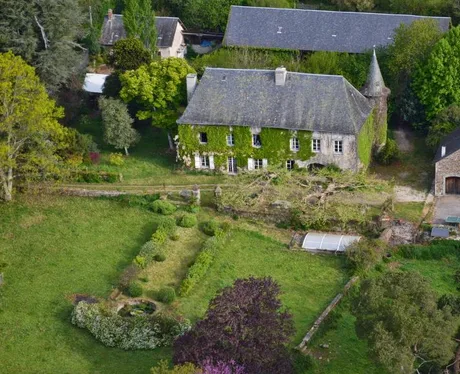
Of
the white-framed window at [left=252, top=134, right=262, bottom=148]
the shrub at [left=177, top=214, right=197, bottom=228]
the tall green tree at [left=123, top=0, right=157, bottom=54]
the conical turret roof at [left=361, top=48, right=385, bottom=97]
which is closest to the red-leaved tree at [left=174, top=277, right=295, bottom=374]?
the shrub at [left=177, top=214, right=197, bottom=228]

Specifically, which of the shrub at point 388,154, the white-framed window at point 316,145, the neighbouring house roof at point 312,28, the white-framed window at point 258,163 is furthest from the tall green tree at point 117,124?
the shrub at point 388,154

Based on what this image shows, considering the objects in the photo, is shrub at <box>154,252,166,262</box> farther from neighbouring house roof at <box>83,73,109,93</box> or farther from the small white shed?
neighbouring house roof at <box>83,73,109,93</box>

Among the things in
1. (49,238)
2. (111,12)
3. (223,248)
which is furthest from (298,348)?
(111,12)

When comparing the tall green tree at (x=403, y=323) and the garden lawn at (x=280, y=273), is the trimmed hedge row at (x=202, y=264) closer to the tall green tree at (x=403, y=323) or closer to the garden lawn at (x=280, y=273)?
the garden lawn at (x=280, y=273)

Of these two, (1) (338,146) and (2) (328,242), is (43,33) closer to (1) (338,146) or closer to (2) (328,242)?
(1) (338,146)

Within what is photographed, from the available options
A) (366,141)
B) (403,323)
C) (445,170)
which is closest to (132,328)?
(403,323)

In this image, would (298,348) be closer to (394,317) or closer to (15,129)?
(394,317)
